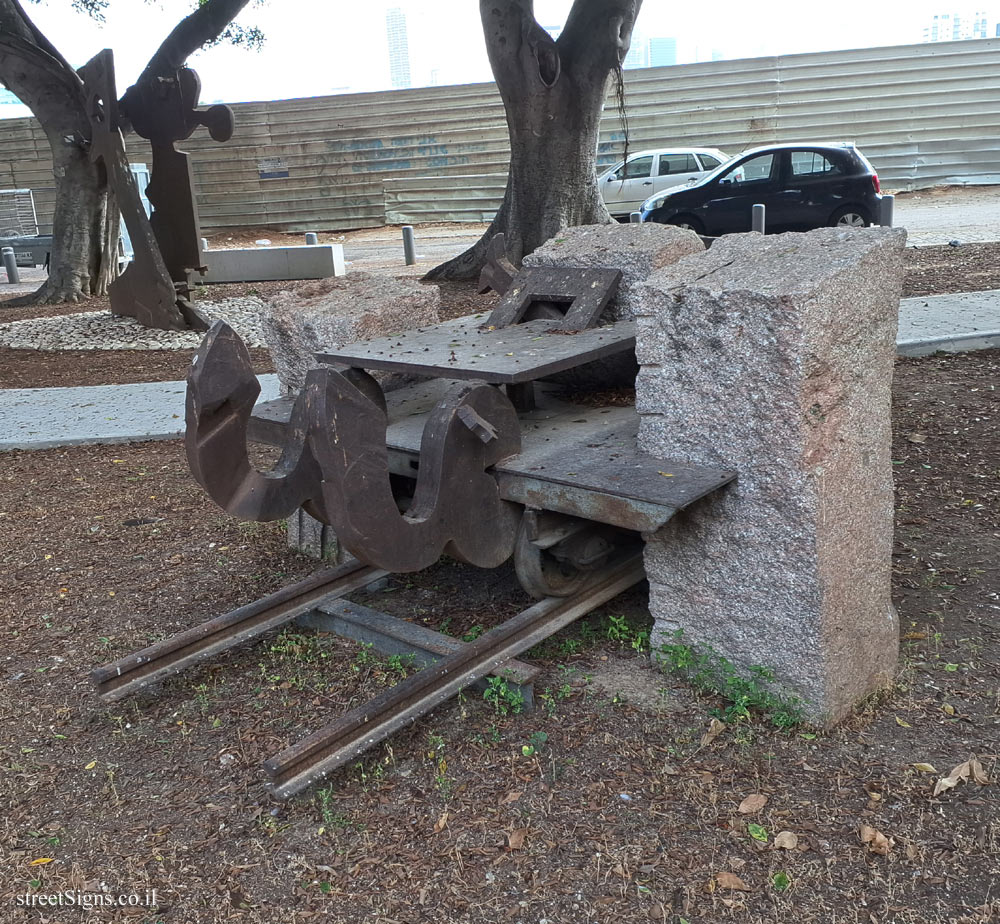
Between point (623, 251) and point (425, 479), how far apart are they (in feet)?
4.38

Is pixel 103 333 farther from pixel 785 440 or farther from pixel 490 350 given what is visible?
pixel 785 440

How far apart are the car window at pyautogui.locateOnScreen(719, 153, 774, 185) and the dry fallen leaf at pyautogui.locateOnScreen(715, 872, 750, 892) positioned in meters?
12.3

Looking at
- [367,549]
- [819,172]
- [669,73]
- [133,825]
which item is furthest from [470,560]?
[669,73]

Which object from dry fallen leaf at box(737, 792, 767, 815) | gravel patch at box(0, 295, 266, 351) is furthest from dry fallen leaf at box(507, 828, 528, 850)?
gravel patch at box(0, 295, 266, 351)

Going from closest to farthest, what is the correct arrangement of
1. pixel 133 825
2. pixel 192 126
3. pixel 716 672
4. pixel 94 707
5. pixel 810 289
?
pixel 810 289 < pixel 133 825 < pixel 716 672 < pixel 94 707 < pixel 192 126

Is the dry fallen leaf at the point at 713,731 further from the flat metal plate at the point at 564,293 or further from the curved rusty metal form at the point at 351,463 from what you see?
the flat metal plate at the point at 564,293

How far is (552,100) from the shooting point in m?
9.96

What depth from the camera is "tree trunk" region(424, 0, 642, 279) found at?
9.83m

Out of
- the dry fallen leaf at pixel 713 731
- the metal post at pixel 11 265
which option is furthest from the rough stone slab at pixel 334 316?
the metal post at pixel 11 265

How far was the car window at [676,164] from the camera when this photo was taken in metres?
17.6

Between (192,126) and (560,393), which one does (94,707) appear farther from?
(192,126)

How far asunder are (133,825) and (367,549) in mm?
952

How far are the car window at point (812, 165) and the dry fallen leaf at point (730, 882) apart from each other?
39.4 ft

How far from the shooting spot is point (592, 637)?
3299 millimetres
